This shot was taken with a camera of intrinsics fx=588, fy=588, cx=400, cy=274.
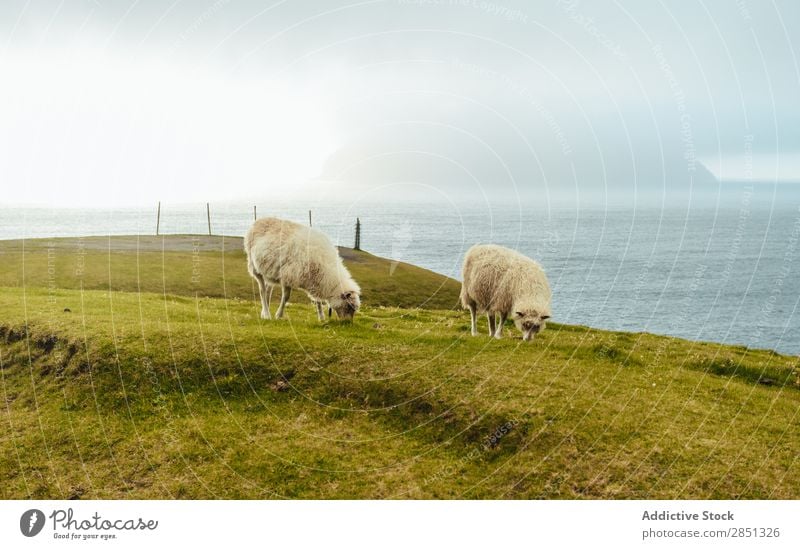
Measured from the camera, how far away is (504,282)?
15242mm

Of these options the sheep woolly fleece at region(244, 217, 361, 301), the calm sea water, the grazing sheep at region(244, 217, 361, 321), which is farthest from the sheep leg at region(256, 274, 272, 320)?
the calm sea water

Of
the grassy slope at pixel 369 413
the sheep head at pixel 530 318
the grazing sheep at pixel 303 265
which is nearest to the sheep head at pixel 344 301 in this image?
the grazing sheep at pixel 303 265

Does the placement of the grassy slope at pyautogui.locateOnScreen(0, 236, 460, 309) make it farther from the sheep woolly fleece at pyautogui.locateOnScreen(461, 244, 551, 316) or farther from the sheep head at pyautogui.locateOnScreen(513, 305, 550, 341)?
the sheep head at pyautogui.locateOnScreen(513, 305, 550, 341)

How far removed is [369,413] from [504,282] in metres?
5.58

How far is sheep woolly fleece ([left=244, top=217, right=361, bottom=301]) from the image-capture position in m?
16.2

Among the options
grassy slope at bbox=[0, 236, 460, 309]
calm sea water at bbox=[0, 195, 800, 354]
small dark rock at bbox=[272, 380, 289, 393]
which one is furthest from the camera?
calm sea water at bbox=[0, 195, 800, 354]

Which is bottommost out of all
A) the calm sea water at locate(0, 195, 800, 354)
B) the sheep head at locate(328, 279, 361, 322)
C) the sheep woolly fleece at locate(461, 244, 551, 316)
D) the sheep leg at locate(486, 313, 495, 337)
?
the calm sea water at locate(0, 195, 800, 354)

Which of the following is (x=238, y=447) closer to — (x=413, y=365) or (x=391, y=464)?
(x=391, y=464)

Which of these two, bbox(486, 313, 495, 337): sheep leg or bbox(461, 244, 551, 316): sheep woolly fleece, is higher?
bbox(461, 244, 551, 316): sheep woolly fleece

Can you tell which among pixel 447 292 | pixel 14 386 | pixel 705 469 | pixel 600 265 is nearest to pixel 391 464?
pixel 705 469

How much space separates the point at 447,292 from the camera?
37969 millimetres

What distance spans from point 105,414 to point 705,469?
11.0 metres

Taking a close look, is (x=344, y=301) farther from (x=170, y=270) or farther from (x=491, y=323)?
(x=170, y=270)
